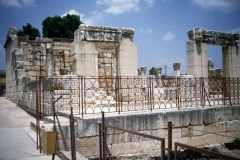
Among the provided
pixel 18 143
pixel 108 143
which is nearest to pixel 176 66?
pixel 108 143

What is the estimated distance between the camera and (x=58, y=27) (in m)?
33.6

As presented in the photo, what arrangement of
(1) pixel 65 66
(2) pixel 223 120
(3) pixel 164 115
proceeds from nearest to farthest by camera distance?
1. (3) pixel 164 115
2. (2) pixel 223 120
3. (1) pixel 65 66

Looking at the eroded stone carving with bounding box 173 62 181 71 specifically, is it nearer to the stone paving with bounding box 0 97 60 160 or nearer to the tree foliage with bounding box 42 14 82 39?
the stone paving with bounding box 0 97 60 160

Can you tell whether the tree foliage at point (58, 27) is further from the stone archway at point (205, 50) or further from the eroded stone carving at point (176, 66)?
the stone archway at point (205, 50)

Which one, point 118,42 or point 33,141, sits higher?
point 118,42

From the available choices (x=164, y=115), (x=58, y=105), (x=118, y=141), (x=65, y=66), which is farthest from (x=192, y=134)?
(x=65, y=66)

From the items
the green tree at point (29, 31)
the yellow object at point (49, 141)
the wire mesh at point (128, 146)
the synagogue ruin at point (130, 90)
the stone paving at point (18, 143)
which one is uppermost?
the green tree at point (29, 31)

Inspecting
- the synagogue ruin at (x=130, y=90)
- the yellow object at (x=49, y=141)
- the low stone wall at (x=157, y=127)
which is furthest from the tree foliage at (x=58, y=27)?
the yellow object at (x=49, y=141)

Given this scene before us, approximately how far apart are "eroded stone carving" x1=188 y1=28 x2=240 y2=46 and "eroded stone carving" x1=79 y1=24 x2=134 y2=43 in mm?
3957

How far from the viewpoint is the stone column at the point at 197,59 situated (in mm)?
15141

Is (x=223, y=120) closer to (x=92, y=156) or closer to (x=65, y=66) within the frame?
(x=92, y=156)

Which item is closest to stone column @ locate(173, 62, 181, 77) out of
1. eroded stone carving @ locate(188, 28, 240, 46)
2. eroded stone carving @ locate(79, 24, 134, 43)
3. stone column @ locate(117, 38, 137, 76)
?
eroded stone carving @ locate(188, 28, 240, 46)

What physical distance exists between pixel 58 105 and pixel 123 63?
4.96 metres

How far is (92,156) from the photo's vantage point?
7711 millimetres
